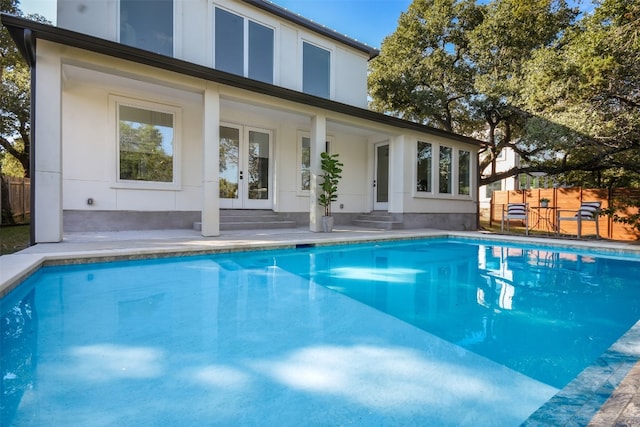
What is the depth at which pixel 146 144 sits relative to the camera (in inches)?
296

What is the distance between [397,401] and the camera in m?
1.63

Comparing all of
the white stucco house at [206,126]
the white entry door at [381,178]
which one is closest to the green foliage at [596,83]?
the white stucco house at [206,126]

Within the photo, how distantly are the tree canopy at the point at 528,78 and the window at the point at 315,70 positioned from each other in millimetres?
3796

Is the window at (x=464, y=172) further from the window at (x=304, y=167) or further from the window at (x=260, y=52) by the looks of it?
the window at (x=260, y=52)

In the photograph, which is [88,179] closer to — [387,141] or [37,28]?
[37,28]

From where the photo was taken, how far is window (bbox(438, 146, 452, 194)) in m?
11.0

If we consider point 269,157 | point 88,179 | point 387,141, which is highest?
point 387,141

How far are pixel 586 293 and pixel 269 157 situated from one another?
7568mm

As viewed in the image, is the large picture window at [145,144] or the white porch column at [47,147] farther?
the large picture window at [145,144]

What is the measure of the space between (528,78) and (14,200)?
1492 cm

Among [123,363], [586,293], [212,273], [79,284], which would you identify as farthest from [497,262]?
[79,284]

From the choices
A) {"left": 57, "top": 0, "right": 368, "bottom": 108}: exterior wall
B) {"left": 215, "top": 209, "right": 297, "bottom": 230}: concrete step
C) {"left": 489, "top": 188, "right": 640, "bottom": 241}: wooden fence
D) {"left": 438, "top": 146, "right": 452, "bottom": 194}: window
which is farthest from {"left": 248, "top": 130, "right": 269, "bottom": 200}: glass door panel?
{"left": 489, "top": 188, "right": 640, "bottom": 241}: wooden fence

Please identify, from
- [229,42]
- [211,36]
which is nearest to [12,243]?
[211,36]

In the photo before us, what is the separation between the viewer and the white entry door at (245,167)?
8680mm
